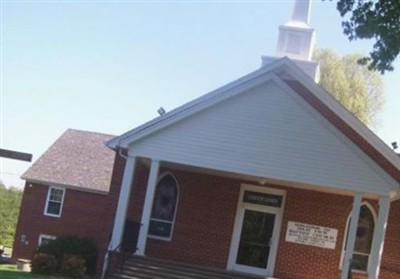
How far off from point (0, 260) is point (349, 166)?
63.3 ft

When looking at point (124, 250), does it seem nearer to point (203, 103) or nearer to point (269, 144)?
point (203, 103)

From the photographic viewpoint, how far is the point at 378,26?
14.1 m

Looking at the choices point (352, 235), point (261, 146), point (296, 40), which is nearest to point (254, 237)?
point (261, 146)

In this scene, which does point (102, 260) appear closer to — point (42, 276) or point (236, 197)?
point (42, 276)

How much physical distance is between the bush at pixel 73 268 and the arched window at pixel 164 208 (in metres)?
3.25

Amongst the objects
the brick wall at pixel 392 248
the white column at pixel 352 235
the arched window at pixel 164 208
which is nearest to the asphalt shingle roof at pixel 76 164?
the arched window at pixel 164 208

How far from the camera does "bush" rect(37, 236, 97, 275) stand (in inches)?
800

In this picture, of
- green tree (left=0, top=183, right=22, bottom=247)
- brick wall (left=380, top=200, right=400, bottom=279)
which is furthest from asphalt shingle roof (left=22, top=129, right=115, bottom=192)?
brick wall (left=380, top=200, right=400, bottom=279)

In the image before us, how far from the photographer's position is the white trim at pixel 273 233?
20.8 m

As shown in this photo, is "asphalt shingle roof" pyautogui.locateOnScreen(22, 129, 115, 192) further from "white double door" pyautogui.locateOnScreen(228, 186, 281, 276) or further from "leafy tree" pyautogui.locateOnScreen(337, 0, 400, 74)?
"leafy tree" pyautogui.locateOnScreen(337, 0, 400, 74)

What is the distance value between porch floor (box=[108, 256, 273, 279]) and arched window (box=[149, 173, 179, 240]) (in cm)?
336

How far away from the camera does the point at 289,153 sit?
58.5 ft

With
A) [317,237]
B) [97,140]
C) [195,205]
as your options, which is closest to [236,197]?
[195,205]

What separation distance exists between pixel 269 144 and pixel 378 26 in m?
5.13
